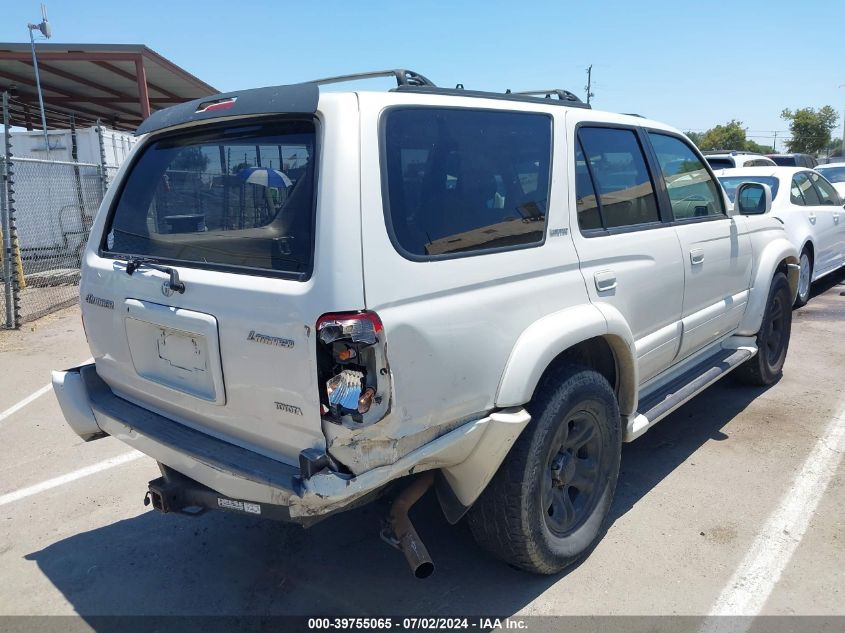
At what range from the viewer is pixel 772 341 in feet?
17.6

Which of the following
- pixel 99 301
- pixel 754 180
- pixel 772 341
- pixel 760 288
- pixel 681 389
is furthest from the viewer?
pixel 754 180

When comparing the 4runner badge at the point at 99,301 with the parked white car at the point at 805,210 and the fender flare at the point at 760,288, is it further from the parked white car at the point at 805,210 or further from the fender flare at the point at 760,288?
the parked white car at the point at 805,210

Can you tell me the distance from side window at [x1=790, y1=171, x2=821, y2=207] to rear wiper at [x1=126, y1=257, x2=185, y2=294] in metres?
7.45

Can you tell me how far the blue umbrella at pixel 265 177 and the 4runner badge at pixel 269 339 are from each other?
579 mm

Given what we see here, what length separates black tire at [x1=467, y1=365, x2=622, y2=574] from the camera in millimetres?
2703

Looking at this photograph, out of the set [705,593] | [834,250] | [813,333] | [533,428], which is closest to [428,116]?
[533,428]

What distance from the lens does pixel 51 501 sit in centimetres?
387

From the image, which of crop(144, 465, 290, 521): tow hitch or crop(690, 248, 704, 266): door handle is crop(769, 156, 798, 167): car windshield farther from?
crop(144, 465, 290, 521): tow hitch

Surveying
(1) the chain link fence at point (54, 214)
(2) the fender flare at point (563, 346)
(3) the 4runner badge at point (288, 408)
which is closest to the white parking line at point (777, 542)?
(2) the fender flare at point (563, 346)

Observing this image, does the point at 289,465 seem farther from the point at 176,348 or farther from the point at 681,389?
the point at 681,389

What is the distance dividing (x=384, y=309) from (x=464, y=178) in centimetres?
77

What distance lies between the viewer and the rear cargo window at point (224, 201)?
2.34m

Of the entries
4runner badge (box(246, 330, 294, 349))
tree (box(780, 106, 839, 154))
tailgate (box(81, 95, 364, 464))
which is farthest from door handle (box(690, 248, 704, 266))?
tree (box(780, 106, 839, 154))

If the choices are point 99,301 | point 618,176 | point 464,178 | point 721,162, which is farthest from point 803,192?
point 99,301
